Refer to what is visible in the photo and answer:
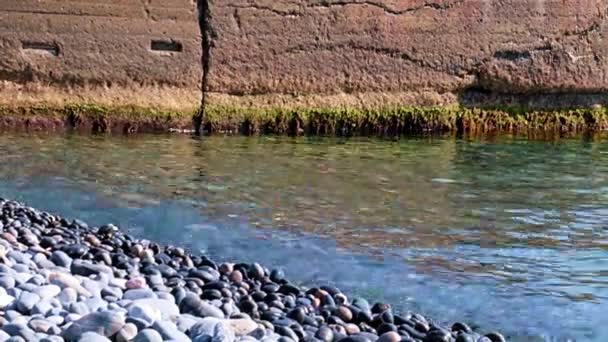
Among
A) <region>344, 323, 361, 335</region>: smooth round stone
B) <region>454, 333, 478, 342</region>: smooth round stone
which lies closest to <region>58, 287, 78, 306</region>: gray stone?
<region>344, 323, 361, 335</region>: smooth round stone

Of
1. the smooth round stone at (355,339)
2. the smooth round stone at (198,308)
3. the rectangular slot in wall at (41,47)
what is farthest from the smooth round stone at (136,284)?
the rectangular slot in wall at (41,47)

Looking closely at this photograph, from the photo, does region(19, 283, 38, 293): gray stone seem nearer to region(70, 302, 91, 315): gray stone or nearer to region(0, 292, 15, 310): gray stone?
region(0, 292, 15, 310): gray stone

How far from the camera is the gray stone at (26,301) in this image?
3.46 metres

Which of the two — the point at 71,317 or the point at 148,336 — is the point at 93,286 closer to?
the point at 71,317

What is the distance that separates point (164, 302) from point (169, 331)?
1.28ft

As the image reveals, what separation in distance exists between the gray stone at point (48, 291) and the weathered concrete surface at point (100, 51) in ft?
21.8

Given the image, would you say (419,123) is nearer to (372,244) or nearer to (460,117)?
(460,117)

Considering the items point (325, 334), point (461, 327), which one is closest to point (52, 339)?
point (325, 334)

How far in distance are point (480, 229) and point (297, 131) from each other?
189 inches

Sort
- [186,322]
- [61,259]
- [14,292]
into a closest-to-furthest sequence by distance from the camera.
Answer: [186,322] → [14,292] → [61,259]

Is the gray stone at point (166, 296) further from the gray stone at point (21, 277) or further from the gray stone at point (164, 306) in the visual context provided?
the gray stone at point (21, 277)

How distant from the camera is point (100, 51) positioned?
10188 millimetres

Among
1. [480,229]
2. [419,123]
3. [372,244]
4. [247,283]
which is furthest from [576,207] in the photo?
[419,123]

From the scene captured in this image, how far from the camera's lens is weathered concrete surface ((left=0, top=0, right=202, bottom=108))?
10.0 metres
